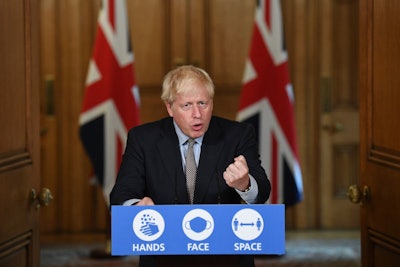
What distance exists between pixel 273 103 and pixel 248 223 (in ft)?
12.0

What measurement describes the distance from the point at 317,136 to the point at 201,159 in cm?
391

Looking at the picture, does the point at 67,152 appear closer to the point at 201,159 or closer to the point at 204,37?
the point at 204,37

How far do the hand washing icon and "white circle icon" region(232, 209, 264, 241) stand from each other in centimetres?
9

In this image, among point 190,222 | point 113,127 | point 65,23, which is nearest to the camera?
point 190,222

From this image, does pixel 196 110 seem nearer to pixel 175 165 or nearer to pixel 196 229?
pixel 175 165

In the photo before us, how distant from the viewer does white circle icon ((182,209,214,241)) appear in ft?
8.76

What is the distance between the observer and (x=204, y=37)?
6.93 m

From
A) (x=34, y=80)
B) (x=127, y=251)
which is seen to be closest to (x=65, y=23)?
(x=34, y=80)

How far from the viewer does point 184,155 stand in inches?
130

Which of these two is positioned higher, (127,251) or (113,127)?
(113,127)

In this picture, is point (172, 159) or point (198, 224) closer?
point (198, 224)

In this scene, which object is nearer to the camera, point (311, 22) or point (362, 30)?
point (362, 30)

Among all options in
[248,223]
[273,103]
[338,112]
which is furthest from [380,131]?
[338,112]

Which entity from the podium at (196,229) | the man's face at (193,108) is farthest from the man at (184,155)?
the podium at (196,229)
